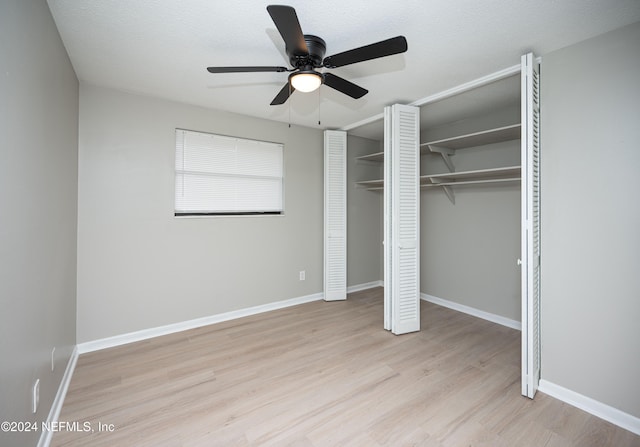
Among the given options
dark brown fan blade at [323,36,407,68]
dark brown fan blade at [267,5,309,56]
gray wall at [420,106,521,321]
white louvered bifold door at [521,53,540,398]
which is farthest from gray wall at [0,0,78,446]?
gray wall at [420,106,521,321]

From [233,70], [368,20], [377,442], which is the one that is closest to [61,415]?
[377,442]

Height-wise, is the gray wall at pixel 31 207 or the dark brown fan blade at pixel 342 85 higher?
the dark brown fan blade at pixel 342 85

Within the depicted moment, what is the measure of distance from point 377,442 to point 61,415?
1997 millimetres

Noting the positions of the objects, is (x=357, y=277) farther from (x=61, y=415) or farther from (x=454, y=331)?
(x=61, y=415)

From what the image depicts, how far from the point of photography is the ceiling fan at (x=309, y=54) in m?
1.41

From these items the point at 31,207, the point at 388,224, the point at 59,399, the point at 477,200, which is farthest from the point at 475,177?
the point at 59,399

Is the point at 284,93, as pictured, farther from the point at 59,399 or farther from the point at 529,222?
the point at 59,399

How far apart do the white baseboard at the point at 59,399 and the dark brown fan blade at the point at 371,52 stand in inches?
104

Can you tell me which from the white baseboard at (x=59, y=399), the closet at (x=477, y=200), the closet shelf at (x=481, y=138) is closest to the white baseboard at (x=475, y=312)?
the closet at (x=477, y=200)

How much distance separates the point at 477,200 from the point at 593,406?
7.53 feet

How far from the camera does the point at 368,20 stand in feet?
5.81

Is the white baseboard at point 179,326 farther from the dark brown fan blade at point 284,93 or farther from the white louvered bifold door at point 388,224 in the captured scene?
the dark brown fan blade at point 284,93

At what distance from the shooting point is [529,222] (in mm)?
2086

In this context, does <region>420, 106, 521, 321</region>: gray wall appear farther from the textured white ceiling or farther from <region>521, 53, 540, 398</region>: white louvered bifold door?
<region>521, 53, 540, 398</region>: white louvered bifold door
